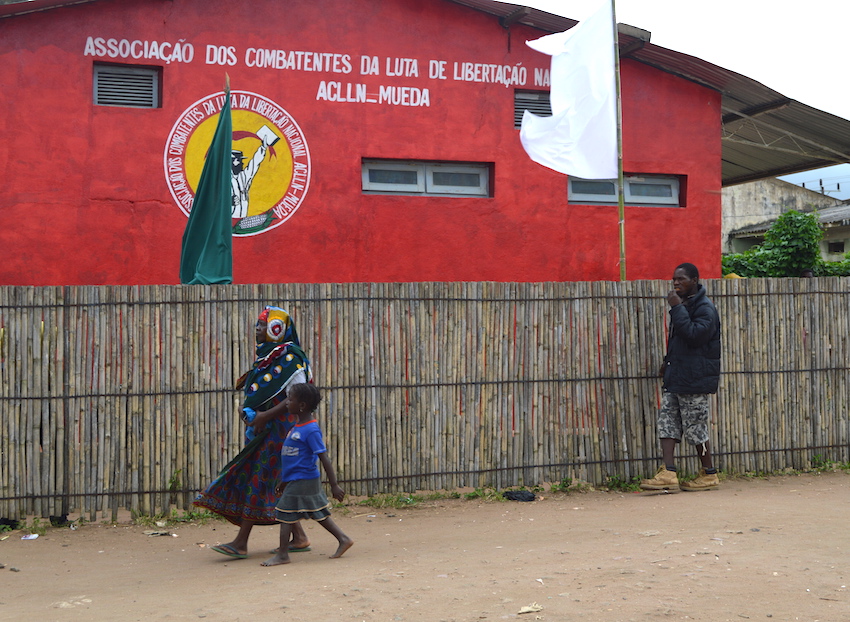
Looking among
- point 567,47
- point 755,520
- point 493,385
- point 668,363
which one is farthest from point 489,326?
point 567,47

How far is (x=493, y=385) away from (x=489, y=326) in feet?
1.51

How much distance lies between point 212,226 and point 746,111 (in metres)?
7.21

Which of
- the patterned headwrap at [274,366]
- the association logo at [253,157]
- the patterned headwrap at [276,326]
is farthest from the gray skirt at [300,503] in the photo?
the association logo at [253,157]

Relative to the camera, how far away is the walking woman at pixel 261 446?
513 centimetres

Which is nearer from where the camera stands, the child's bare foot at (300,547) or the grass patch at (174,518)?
the child's bare foot at (300,547)

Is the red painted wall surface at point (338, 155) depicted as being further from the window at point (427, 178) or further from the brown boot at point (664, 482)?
the brown boot at point (664, 482)

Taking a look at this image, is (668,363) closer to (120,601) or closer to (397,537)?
(397,537)

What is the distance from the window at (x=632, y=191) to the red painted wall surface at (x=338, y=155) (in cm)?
17

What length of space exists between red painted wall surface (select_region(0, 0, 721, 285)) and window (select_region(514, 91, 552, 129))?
0.12m

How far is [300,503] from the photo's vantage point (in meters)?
4.91

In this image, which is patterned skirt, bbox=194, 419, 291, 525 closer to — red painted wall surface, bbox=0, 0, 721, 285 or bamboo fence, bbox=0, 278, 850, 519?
bamboo fence, bbox=0, 278, 850, 519

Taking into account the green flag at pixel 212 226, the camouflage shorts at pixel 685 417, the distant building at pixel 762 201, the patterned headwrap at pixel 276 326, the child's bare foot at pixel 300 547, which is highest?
the distant building at pixel 762 201

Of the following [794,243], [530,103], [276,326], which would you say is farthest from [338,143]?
[794,243]

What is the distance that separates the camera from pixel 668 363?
7.05 metres
